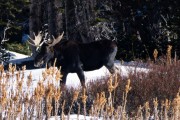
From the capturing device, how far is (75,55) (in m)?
12.4

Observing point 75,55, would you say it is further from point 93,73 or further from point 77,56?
point 93,73

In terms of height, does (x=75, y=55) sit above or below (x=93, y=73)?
above

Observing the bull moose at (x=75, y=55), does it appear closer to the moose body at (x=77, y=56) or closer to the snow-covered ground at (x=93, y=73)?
the moose body at (x=77, y=56)

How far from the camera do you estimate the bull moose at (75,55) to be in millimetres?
12102

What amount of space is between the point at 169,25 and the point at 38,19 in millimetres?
5809

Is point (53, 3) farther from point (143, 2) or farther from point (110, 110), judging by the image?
point (110, 110)

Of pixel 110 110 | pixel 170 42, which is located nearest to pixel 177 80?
pixel 110 110

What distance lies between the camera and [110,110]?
14.3ft

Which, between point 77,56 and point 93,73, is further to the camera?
point 93,73

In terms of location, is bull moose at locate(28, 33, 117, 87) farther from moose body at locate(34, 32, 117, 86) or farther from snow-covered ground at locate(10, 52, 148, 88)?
snow-covered ground at locate(10, 52, 148, 88)

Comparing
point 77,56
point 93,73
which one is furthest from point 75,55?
point 93,73

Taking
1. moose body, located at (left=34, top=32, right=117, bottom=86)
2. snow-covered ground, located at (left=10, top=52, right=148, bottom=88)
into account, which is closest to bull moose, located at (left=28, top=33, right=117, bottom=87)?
moose body, located at (left=34, top=32, right=117, bottom=86)

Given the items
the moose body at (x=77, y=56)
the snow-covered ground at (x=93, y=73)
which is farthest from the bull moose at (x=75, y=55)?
the snow-covered ground at (x=93, y=73)

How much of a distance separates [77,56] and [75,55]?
0.27 ft
